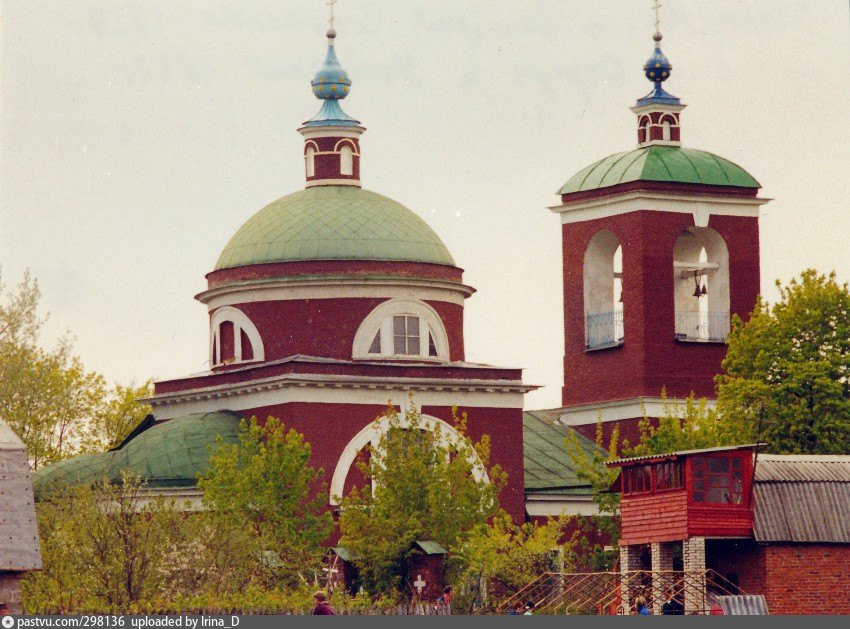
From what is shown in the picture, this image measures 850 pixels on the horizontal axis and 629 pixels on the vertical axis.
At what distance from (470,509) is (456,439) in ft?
13.6

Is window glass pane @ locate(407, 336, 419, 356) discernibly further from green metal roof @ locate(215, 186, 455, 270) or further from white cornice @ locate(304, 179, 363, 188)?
white cornice @ locate(304, 179, 363, 188)

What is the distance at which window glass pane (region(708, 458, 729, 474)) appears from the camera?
223 ft

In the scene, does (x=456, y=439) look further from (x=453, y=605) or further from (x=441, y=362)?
(x=453, y=605)

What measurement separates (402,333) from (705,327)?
1059 cm

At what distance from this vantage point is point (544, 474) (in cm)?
8231

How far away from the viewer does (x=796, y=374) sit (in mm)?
75188

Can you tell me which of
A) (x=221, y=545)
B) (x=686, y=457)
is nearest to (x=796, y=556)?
(x=686, y=457)

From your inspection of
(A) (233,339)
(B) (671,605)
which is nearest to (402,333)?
(A) (233,339)

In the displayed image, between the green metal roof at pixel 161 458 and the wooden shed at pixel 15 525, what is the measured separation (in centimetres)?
1476

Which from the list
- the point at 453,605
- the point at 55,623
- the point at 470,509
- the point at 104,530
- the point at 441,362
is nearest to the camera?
the point at 55,623

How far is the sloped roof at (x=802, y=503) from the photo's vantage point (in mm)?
67188

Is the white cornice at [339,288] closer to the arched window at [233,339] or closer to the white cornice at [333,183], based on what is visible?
the arched window at [233,339]

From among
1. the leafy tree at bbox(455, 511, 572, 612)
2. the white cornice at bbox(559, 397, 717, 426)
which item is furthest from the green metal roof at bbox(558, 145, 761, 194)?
the leafy tree at bbox(455, 511, 572, 612)

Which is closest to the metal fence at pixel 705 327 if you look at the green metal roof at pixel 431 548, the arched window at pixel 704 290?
the arched window at pixel 704 290
